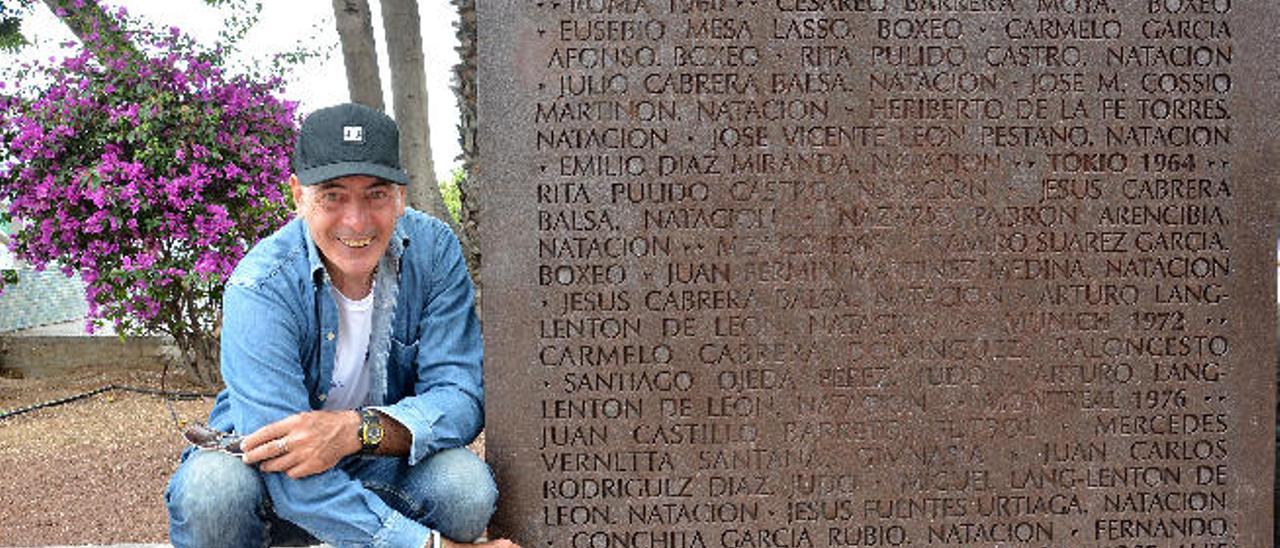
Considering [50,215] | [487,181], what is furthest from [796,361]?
[50,215]

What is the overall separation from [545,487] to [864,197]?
1193 mm

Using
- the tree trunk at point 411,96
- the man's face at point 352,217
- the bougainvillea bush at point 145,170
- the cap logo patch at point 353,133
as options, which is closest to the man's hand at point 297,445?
the man's face at point 352,217

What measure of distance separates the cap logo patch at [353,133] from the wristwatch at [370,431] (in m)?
0.68

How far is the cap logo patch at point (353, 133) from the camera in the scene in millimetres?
3123

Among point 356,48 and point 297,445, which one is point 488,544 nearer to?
point 297,445

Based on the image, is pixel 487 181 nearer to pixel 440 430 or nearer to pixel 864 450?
pixel 440 430

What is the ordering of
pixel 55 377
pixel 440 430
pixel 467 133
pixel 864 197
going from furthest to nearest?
pixel 55 377 → pixel 467 133 → pixel 864 197 → pixel 440 430

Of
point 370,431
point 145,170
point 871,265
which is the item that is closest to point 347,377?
point 370,431

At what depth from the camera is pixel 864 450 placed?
355cm

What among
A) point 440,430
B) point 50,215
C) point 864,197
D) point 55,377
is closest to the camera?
point 440,430

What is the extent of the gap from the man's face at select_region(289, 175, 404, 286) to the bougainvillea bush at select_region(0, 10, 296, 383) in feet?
17.6

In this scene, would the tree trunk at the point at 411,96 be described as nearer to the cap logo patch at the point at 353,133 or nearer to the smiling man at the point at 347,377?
the smiling man at the point at 347,377

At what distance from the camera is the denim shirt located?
3.09 metres

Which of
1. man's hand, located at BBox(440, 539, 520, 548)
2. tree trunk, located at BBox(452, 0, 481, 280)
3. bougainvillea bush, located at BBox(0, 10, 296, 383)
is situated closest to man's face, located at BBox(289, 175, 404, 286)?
man's hand, located at BBox(440, 539, 520, 548)
